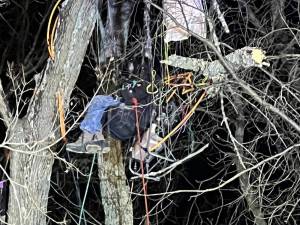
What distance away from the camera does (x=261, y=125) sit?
300 inches

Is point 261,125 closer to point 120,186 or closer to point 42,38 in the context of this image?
point 120,186

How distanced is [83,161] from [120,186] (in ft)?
7.50

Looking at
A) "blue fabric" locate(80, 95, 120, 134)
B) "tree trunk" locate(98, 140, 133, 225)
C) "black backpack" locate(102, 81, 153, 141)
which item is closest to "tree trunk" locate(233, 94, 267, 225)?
"tree trunk" locate(98, 140, 133, 225)

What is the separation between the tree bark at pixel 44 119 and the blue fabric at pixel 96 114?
2.00ft

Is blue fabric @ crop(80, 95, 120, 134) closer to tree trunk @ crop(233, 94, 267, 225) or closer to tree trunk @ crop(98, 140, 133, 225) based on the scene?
tree trunk @ crop(98, 140, 133, 225)

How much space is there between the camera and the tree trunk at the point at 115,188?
20.4 ft

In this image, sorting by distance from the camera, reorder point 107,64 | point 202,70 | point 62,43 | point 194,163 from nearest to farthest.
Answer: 1. point 202,70
2. point 62,43
3. point 107,64
4. point 194,163

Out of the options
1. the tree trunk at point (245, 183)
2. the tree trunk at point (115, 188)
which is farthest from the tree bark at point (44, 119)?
the tree trunk at point (245, 183)

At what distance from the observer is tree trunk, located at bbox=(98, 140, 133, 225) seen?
6.23 m

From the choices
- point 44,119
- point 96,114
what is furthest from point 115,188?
point 96,114

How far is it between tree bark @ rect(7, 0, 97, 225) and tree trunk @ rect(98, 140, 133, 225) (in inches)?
30.2

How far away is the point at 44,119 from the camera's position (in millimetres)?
5566

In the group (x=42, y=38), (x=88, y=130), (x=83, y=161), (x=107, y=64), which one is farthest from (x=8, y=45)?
(x=88, y=130)

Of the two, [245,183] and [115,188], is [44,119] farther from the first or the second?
[245,183]
